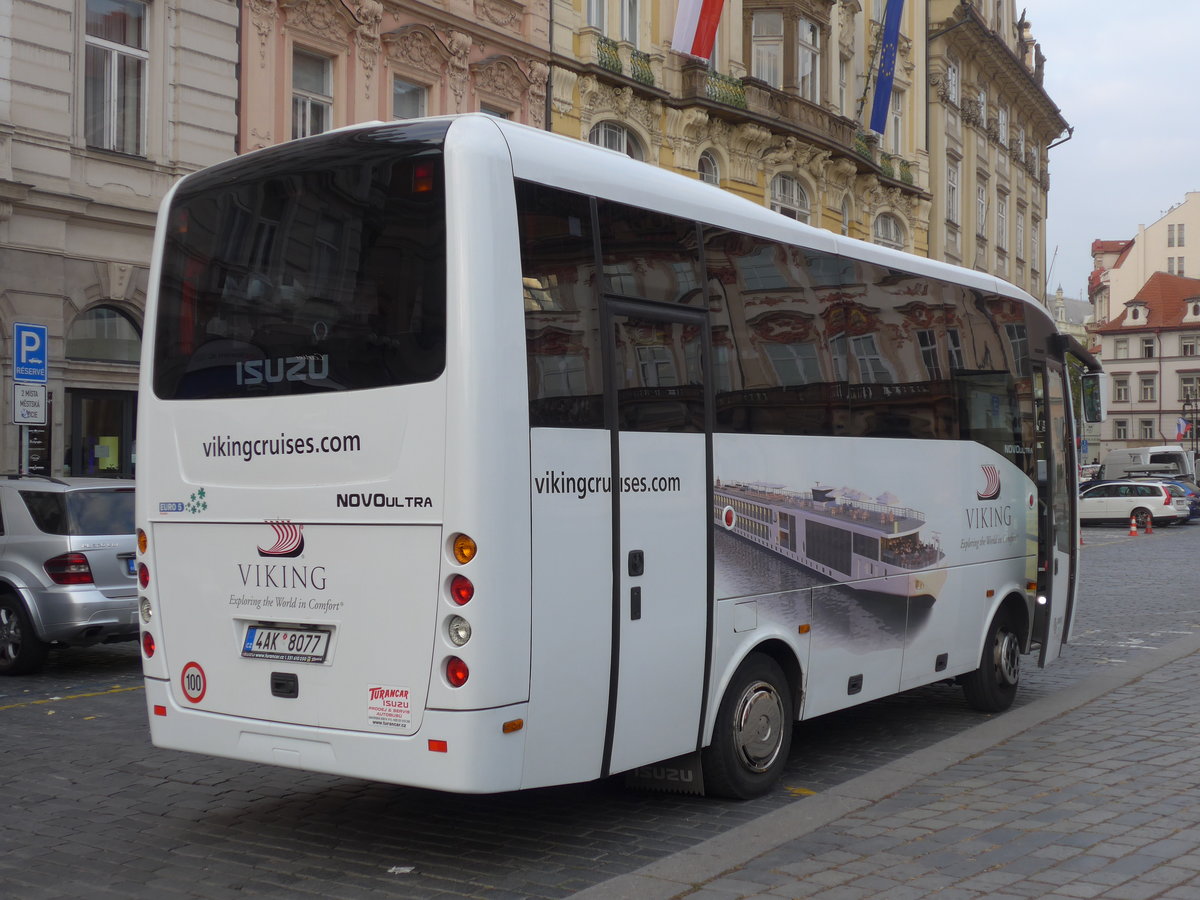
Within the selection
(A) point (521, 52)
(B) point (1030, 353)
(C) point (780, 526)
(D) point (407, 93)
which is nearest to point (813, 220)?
(A) point (521, 52)

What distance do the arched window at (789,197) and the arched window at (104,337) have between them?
1860 cm

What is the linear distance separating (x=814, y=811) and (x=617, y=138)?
2509cm

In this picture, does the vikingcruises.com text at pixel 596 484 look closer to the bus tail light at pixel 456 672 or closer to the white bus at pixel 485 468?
the white bus at pixel 485 468

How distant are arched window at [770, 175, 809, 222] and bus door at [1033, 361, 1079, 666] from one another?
25.0 m

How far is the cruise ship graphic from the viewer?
285 inches

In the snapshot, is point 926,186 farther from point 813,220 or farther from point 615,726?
point 615,726

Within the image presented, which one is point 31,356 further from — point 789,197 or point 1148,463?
point 1148,463

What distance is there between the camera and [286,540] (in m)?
6.23

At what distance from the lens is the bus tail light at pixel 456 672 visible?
5.68 meters

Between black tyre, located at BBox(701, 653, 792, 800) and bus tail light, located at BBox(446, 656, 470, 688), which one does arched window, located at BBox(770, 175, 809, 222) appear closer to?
black tyre, located at BBox(701, 653, 792, 800)

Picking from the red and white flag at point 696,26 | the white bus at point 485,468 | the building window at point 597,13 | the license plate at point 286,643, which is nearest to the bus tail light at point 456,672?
the white bus at point 485,468

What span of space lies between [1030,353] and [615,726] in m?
5.69

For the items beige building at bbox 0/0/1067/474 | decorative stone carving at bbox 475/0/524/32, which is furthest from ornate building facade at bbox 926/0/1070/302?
decorative stone carving at bbox 475/0/524/32

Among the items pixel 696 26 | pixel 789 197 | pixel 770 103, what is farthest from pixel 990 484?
pixel 789 197
